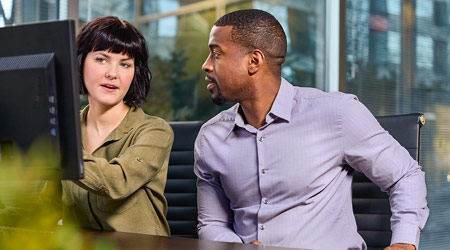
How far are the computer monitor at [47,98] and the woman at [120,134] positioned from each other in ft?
1.65

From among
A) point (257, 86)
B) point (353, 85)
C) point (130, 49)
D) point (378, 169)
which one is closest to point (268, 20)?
point (257, 86)

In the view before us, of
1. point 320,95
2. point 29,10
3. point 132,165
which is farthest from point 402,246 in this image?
point 29,10

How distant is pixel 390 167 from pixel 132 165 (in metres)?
0.68

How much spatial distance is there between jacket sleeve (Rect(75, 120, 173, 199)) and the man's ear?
320 millimetres

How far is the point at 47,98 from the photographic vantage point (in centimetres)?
92

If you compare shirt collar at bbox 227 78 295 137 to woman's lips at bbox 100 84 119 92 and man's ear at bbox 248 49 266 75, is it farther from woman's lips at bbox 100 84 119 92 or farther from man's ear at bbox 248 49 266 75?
woman's lips at bbox 100 84 119 92

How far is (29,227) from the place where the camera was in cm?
39

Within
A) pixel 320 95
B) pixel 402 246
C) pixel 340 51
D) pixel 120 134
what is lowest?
pixel 402 246

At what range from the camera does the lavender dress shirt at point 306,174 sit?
4.86ft

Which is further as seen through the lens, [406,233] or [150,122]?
[150,122]

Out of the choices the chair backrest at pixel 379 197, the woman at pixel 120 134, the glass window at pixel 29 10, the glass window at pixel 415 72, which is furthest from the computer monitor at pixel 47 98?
the glass window at pixel 29 10

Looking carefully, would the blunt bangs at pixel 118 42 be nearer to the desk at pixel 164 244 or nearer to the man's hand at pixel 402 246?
the desk at pixel 164 244

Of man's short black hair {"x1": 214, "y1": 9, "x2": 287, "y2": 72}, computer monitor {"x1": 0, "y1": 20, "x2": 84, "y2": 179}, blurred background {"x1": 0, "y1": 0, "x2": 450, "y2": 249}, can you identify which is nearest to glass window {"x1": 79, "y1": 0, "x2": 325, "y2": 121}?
blurred background {"x1": 0, "y1": 0, "x2": 450, "y2": 249}

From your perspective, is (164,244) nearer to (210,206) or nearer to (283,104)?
(210,206)
